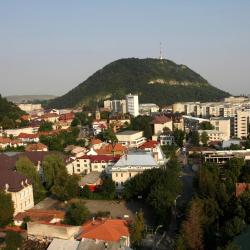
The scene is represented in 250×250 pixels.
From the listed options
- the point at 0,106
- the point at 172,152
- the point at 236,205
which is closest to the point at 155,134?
the point at 172,152

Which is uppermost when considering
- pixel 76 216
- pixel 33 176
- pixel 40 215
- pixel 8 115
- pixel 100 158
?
pixel 8 115

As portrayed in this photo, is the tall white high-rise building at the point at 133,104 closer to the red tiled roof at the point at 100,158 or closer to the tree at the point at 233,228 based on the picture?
the red tiled roof at the point at 100,158

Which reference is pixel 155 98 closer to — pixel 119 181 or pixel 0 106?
pixel 0 106

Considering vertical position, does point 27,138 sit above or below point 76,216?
above

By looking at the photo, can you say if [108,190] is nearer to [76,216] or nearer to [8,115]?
[76,216]

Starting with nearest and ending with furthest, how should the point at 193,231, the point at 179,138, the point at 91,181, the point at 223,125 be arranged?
the point at 193,231, the point at 91,181, the point at 179,138, the point at 223,125

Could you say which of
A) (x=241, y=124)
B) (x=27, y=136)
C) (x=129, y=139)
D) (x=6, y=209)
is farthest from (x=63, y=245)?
(x=241, y=124)
